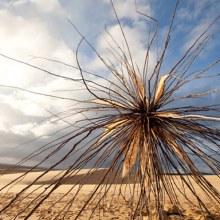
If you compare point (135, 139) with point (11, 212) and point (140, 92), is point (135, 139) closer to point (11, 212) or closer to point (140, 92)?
point (140, 92)

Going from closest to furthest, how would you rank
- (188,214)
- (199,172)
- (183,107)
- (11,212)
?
(199,172)
(183,107)
(188,214)
(11,212)

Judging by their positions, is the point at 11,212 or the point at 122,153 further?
the point at 11,212

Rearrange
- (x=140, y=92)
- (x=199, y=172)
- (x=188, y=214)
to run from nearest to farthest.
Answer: (x=199, y=172)
(x=140, y=92)
(x=188, y=214)

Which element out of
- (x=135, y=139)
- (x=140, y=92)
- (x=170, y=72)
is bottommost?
(x=135, y=139)

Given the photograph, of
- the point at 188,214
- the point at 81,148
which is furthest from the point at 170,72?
the point at 188,214

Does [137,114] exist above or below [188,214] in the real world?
above

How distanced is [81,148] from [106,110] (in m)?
0.64

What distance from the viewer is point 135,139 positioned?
2.50 metres

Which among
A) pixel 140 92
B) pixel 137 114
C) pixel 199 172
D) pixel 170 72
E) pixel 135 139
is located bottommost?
pixel 199 172

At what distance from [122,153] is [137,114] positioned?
0.38 metres

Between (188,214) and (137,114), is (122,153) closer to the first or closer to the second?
(137,114)

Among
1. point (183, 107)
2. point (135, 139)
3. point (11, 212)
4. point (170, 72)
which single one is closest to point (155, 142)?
point (135, 139)

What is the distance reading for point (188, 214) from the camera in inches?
156

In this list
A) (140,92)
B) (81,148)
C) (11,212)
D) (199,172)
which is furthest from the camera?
(11,212)
